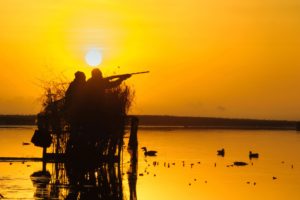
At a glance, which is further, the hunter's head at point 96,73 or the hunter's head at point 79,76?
the hunter's head at point 79,76

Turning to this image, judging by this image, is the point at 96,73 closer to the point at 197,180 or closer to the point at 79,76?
the point at 79,76

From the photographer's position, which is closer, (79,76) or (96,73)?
(96,73)

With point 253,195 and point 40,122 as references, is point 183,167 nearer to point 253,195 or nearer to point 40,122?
point 40,122

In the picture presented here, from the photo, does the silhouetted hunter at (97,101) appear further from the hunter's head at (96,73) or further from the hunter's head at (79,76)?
the hunter's head at (79,76)

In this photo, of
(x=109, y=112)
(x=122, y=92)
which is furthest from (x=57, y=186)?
(x=122, y=92)

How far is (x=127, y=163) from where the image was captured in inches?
1421

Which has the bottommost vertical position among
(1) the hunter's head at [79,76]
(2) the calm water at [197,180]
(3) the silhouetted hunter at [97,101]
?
(2) the calm water at [197,180]

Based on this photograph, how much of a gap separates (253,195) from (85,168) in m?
8.01

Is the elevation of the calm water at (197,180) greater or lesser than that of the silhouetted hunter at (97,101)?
lesser

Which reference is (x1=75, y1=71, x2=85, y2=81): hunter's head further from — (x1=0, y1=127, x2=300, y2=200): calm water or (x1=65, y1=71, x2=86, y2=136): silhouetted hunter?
(x1=0, y1=127, x2=300, y2=200): calm water

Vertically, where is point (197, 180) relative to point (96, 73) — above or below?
below

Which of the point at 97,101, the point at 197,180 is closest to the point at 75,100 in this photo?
the point at 97,101

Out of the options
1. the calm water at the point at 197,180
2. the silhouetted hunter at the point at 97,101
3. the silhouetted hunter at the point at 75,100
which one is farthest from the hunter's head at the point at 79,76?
the calm water at the point at 197,180

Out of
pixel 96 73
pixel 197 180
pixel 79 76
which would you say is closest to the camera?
pixel 197 180
